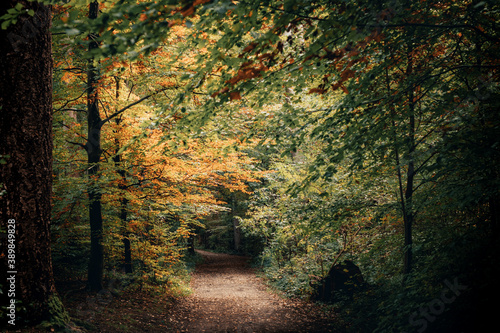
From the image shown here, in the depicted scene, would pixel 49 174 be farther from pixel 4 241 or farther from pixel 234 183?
pixel 234 183

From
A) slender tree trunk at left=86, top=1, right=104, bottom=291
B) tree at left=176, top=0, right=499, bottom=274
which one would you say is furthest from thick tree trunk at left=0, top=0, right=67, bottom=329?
slender tree trunk at left=86, top=1, right=104, bottom=291

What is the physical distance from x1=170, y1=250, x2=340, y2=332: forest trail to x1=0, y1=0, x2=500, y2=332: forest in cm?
46

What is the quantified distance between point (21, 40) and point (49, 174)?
181cm

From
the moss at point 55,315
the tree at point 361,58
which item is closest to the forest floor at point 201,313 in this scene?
the moss at point 55,315

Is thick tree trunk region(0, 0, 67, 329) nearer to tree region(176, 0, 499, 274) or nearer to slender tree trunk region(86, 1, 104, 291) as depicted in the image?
tree region(176, 0, 499, 274)

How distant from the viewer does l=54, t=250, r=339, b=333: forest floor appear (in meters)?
5.91

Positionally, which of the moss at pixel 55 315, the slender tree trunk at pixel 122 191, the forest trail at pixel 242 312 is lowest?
the forest trail at pixel 242 312

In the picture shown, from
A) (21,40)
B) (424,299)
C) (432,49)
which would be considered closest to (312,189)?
(424,299)

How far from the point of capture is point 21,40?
3.55 metres

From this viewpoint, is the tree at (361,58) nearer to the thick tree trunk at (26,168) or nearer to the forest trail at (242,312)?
the thick tree trunk at (26,168)

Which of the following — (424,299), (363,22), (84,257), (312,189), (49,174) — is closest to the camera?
(363,22)

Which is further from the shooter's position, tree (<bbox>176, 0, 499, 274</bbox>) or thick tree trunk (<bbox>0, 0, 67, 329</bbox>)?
thick tree trunk (<bbox>0, 0, 67, 329</bbox>)

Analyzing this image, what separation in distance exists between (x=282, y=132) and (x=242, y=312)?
6471 mm

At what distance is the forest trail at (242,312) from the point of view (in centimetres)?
712
